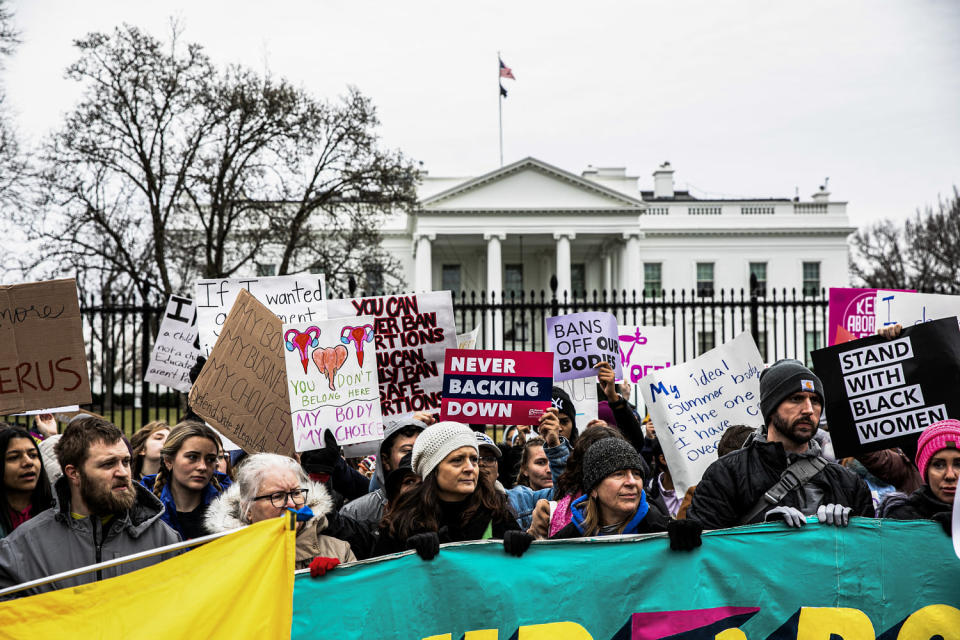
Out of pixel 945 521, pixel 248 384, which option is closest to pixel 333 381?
pixel 248 384

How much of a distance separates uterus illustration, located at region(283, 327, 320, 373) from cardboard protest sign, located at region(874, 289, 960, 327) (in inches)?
167

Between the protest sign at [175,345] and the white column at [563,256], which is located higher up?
the white column at [563,256]

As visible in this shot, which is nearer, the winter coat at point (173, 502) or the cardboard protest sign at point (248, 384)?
the winter coat at point (173, 502)

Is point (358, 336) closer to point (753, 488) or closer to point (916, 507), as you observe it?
point (753, 488)

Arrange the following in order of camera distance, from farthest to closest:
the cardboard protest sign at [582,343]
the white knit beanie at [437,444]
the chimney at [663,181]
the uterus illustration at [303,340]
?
the chimney at [663,181]
the cardboard protest sign at [582,343]
the uterus illustration at [303,340]
the white knit beanie at [437,444]

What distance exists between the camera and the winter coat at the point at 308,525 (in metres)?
3.77

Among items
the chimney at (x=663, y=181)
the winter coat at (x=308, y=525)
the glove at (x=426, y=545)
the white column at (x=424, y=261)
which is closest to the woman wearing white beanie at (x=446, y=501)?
the winter coat at (x=308, y=525)

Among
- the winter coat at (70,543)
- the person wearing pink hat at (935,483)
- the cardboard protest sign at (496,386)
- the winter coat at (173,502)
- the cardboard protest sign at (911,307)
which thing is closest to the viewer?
the winter coat at (70,543)

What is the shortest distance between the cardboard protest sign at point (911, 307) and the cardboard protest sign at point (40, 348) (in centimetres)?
564

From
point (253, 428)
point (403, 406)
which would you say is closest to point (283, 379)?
point (253, 428)

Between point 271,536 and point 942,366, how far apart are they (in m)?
3.64

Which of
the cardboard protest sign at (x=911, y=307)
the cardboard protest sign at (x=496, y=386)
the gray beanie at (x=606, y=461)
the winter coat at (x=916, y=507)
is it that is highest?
the cardboard protest sign at (x=911, y=307)

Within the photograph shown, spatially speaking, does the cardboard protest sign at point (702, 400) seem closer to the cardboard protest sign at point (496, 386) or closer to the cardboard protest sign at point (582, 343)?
the cardboard protest sign at point (496, 386)

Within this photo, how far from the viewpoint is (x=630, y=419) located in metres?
6.09
